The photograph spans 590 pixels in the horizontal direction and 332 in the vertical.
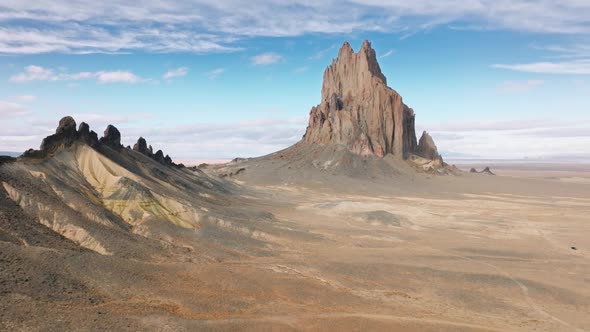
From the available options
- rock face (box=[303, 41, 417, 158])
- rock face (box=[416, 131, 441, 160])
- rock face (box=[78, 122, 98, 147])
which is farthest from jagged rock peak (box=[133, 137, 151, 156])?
rock face (box=[416, 131, 441, 160])

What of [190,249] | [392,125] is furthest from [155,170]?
[392,125]

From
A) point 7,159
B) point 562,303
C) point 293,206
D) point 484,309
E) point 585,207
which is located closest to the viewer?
point 484,309

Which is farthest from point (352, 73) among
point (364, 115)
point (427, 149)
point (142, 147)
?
point (142, 147)

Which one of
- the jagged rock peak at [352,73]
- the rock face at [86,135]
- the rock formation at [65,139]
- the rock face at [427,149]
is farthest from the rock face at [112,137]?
the rock face at [427,149]

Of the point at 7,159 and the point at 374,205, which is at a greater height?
the point at 7,159

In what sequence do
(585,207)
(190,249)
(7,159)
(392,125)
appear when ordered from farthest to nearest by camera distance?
1. (392,125)
2. (585,207)
3. (7,159)
4. (190,249)

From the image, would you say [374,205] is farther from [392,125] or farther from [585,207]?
[392,125]

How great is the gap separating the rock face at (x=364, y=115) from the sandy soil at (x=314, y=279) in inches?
2971

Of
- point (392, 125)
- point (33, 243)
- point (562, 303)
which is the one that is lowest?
point (562, 303)

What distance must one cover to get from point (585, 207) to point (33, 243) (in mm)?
85646

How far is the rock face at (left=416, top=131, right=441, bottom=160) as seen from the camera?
477 feet

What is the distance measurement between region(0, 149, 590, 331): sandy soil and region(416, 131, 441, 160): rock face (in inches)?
3503

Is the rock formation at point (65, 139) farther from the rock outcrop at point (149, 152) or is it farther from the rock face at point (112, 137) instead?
the rock outcrop at point (149, 152)

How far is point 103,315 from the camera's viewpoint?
19016 millimetres
